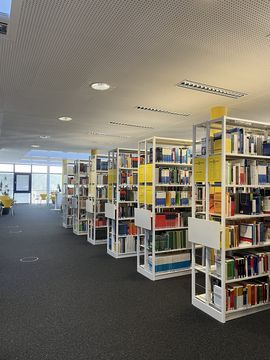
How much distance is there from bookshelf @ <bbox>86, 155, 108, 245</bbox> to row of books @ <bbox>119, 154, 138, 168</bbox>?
1.16m

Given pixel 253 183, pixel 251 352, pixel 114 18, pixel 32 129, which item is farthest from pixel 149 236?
pixel 32 129

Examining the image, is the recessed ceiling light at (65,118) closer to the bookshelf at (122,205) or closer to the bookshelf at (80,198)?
the bookshelf at (122,205)

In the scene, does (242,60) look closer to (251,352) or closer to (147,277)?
(251,352)

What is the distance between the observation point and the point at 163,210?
541cm

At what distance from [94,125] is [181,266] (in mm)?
4516

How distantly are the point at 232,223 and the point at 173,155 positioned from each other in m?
1.93

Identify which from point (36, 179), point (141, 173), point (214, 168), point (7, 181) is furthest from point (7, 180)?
point (214, 168)

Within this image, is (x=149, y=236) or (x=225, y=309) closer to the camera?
(x=225, y=309)

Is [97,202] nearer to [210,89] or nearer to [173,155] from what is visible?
[173,155]

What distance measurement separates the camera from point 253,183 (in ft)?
12.2

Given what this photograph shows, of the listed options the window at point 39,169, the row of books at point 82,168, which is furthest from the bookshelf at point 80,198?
the window at point 39,169

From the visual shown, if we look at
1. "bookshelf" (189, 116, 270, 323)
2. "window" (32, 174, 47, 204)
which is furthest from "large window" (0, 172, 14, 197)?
"bookshelf" (189, 116, 270, 323)

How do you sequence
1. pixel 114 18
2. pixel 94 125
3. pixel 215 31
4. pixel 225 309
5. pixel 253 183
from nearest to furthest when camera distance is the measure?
1. pixel 114 18
2. pixel 215 31
3. pixel 225 309
4. pixel 253 183
5. pixel 94 125

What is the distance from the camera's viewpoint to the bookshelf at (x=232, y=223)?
342cm
